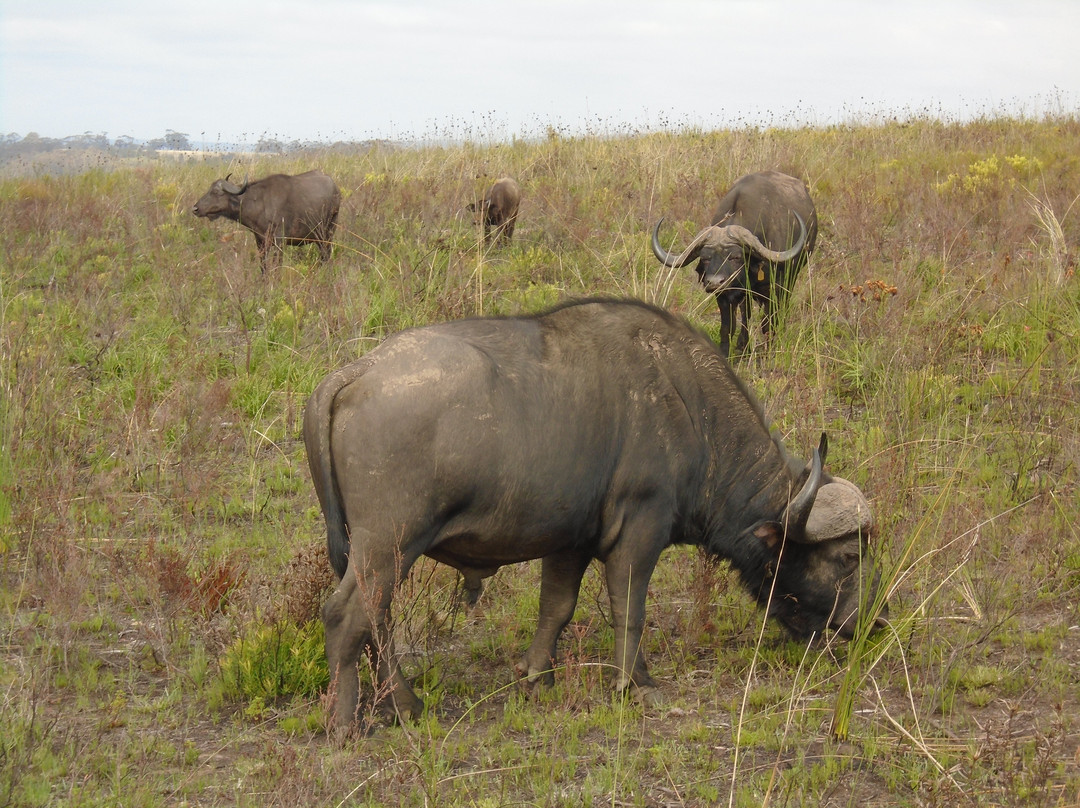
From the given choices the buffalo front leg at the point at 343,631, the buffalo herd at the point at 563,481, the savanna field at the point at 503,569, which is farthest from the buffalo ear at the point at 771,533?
the buffalo front leg at the point at 343,631

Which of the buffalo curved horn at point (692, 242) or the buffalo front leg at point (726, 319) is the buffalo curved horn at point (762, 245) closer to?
the buffalo curved horn at point (692, 242)

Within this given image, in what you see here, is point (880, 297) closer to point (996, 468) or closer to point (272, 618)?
point (996, 468)

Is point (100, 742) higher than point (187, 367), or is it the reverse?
point (187, 367)

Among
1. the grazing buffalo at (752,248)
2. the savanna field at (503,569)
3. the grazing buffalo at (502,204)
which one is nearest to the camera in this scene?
the savanna field at (503,569)

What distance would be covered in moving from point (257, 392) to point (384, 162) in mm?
10117

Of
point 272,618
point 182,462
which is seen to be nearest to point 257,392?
point 182,462

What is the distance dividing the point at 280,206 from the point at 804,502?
33.8ft

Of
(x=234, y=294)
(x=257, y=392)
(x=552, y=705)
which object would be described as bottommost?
(x=552, y=705)

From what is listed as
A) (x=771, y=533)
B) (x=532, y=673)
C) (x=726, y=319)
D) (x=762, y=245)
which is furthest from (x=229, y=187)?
(x=771, y=533)

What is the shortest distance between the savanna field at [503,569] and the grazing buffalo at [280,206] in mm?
631

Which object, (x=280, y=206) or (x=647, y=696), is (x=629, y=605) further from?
(x=280, y=206)

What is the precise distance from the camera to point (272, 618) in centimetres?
462

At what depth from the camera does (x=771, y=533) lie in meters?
4.72

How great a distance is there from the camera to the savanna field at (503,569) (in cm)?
378
